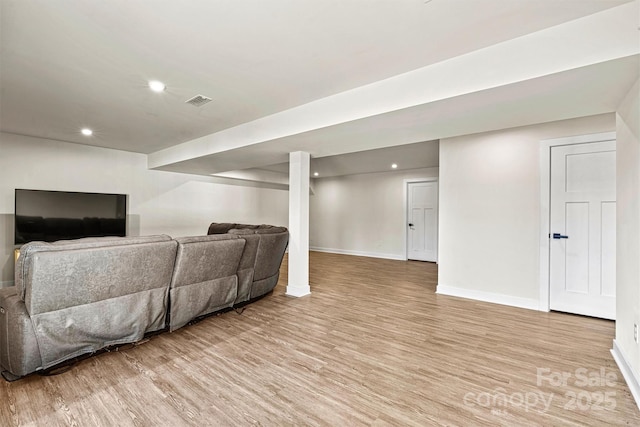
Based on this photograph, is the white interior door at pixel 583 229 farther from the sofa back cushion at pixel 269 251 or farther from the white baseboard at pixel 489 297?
the sofa back cushion at pixel 269 251

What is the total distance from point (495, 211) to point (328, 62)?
9.95 feet

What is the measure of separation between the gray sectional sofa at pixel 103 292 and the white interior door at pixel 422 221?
511cm

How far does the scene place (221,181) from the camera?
7.56 m

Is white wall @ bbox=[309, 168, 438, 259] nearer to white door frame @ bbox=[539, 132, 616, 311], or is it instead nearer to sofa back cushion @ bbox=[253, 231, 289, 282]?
white door frame @ bbox=[539, 132, 616, 311]

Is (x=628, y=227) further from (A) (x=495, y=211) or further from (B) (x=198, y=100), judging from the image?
(B) (x=198, y=100)

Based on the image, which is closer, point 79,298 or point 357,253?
point 79,298

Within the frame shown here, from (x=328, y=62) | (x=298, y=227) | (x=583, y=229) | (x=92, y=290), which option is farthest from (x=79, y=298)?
(x=583, y=229)

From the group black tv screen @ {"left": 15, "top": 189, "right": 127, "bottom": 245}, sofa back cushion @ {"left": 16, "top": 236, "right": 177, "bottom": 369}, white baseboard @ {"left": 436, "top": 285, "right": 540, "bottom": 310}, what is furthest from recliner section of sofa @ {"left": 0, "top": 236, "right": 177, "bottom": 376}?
white baseboard @ {"left": 436, "top": 285, "right": 540, "bottom": 310}

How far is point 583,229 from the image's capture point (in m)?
3.24

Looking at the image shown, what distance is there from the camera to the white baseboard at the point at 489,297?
3.52 meters

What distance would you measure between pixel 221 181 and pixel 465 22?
681 centimetres

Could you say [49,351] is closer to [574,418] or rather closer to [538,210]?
[574,418]

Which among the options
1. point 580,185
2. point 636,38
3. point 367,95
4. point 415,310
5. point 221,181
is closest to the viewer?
point 636,38

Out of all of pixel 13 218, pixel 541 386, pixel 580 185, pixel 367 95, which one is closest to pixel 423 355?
pixel 541 386
